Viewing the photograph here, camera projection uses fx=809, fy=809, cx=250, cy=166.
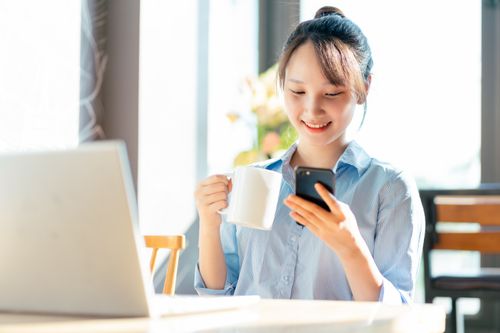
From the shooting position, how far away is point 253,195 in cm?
120

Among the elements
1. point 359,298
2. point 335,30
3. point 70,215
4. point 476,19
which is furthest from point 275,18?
point 70,215

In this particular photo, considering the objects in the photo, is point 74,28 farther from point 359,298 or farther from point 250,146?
point 359,298

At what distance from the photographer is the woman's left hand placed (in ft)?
3.74

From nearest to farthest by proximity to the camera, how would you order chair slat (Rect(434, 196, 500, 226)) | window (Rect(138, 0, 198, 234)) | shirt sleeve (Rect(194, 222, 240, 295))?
1. shirt sleeve (Rect(194, 222, 240, 295))
2. chair slat (Rect(434, 196, 500, 226))
3. window (Rect(138, 0, 198, 234))

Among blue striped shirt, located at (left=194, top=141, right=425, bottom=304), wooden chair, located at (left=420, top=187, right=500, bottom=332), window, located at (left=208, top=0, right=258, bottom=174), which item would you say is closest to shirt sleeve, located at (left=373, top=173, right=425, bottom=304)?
blue striped shirt, located at (left=194, top=141, right=425, bottom=304)

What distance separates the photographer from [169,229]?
3.10 metres

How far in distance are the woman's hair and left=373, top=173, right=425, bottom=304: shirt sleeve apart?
20 centimetres

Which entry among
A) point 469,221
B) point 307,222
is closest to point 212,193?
point 307,222

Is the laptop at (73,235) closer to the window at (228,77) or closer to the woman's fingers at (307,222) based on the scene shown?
the woman's fingers at (307,222)

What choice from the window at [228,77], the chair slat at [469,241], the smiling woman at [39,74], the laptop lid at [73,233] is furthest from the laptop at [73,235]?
the window at [228,77]

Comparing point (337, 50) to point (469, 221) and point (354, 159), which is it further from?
point (469, 221)

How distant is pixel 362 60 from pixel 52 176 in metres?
0.93

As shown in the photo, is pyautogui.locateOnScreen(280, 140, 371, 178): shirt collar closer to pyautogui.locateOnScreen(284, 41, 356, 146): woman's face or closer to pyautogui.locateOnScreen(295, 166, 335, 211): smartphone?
pyautogui.locateOnScreen(284, 41, 356, 146): woman's face

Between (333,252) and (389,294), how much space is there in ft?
0.61
